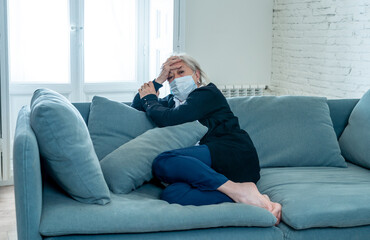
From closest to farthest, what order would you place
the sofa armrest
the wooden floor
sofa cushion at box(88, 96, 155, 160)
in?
the sofa armrest, sofa cushion at box(88, 96, 155, 160), the wooden floor

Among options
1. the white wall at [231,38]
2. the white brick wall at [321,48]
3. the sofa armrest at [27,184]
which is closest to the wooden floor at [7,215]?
the sofa armrest at [27,184]

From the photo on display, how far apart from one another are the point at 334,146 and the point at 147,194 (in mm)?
1218

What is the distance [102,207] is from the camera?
6.79 feet

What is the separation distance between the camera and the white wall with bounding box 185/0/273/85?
5.25 meters

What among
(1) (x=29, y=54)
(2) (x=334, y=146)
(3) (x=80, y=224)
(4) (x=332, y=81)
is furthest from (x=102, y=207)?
(4) (x=332, y=81)

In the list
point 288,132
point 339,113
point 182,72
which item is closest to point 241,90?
point 339,113

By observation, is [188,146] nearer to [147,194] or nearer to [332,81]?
[147,194]

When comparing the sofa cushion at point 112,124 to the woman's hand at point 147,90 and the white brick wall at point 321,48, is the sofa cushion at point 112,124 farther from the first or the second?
the white brick wall at point 321,48

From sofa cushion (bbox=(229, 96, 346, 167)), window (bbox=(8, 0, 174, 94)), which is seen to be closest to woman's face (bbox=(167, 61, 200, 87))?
sofa cushion (bbox=(229, 96, 346, 167))

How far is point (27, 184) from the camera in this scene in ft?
6.32

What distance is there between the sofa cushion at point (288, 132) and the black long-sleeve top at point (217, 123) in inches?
11.5

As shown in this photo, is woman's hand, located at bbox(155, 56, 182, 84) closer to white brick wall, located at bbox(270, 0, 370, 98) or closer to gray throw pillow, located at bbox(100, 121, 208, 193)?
gray throw pillow, located at bbox(100, 121, 208, 193)

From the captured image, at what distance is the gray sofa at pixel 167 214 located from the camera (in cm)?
195

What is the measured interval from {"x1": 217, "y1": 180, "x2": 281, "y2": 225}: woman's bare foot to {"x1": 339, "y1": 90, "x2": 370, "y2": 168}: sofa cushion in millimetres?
911
